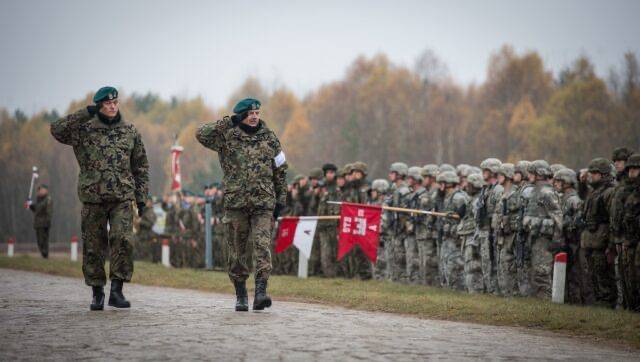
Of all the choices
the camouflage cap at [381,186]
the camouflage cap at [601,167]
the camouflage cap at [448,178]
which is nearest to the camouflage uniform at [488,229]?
the camouflage cap at [448,178]

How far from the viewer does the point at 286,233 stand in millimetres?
21641

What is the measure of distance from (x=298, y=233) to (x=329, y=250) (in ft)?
3.14

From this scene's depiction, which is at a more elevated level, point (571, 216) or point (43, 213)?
point (571, 216)

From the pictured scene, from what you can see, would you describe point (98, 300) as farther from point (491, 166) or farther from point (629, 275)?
point (491, 166)

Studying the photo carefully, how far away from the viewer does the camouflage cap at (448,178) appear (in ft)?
62.3

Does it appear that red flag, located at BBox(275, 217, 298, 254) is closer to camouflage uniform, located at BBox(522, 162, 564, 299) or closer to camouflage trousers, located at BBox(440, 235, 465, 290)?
camouflage trousers, located at BBox(440, 235, 465, 290)

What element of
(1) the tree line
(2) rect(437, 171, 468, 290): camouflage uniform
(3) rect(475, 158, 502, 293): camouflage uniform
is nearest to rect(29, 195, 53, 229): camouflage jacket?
(2) rect(437, 171, 468, 290): camouflage uniform

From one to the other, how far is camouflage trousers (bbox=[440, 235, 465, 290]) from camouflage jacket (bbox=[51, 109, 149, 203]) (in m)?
8.95

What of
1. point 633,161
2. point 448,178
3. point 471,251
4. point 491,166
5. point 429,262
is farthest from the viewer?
point 429,262

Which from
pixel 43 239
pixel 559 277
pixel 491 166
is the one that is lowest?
pixel 43 239

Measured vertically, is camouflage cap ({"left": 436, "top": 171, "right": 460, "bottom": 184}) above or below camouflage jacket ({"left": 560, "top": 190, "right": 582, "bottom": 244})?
above

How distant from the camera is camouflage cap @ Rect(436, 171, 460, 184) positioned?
18984 millimetres

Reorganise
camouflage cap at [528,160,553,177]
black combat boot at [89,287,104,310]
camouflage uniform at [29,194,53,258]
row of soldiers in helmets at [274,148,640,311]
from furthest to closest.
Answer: camouflage uniform at [29,194,53,258]
camouflage cap at [528,160,553,177]
row of soldiers in helmets at [274,148,640,311]
black combat boot at [89,287,104,310]

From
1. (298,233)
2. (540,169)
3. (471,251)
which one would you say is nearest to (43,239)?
(298,233)
